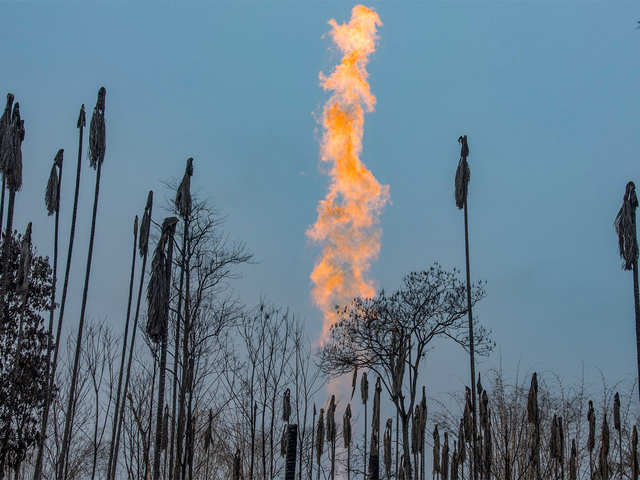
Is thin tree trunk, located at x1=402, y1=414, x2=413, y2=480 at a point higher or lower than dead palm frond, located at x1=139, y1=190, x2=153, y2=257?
lower

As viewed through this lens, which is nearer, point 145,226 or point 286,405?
point 145,226

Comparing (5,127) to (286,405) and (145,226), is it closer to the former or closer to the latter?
(145,226)

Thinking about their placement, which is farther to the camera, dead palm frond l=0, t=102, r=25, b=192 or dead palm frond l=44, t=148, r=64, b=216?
dead palm frond l=44, t=148, r=64, b=216

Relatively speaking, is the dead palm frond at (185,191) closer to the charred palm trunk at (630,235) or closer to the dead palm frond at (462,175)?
the dead palm frond at (462,175)

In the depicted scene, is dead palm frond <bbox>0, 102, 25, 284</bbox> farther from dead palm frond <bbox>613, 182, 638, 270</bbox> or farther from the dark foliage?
dead palm frond <bbox>613, 182, 638, 270</bbox>

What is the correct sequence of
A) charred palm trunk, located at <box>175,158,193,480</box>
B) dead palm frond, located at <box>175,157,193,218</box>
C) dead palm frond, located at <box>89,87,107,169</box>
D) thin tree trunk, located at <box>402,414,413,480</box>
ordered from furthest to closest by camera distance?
thin tree trunk, located at <box>402,414,413,480</box>
dead palm frond, located at <box>89,87,107,169</box>
dead palm frond, located at <box>175,157,193,218</box>
charred palm trunk, located at <box>175,158,193,480</box>

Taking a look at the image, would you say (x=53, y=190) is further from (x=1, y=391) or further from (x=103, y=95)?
(x=1, y=391)

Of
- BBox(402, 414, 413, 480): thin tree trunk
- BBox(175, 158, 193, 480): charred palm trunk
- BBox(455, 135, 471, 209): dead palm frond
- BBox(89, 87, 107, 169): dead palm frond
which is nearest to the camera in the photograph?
BBox(175, 158, 193, 480): charred palm trunk

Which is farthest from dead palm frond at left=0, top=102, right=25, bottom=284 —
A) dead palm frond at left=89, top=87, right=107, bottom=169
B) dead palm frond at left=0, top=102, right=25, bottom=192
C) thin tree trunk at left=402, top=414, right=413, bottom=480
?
thin tree trunk at left=402, top=414, right=413, bottom=480

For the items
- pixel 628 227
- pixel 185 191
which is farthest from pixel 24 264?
pixel 628 227

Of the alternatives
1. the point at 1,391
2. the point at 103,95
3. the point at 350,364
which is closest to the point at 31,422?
the point at 1,391

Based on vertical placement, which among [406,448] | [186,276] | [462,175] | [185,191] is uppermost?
[462,175]

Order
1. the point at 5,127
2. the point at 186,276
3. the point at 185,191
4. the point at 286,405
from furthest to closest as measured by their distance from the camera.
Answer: the point at 286,405 < the point at 186,276 < the point at 185,191 < the point at 5,127

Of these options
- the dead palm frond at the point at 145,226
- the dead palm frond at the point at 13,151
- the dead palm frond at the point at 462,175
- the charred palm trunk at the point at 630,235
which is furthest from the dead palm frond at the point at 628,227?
the dead palm frond at the point at 13,151
